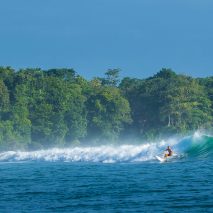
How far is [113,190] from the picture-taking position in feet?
95.0

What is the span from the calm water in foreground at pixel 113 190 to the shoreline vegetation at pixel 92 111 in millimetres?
49860

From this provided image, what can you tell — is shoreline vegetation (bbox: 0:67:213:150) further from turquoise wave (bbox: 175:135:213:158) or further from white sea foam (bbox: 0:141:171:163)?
turquoise wave (bbox: 175:135:213:158)

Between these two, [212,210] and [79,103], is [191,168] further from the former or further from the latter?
[79,103]

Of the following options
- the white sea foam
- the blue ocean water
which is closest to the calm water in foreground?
the blue ocean water

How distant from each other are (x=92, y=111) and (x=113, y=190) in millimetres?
65361

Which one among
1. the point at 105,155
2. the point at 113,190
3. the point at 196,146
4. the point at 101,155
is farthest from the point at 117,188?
the point at 101,155

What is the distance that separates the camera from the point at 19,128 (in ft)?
289

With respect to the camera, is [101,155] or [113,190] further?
[101,155]

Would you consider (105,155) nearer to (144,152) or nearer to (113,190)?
(144,152)

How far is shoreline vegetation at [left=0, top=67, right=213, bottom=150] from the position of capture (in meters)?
89.7

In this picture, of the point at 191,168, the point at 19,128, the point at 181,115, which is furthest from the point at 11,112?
the point at 191,168

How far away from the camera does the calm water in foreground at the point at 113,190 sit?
25.0 m

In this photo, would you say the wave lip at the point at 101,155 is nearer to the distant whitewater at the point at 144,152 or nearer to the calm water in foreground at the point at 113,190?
the distant whitewater at the point at 144,152

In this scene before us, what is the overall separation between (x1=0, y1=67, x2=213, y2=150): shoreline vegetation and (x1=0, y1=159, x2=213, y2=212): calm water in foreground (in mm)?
49860
